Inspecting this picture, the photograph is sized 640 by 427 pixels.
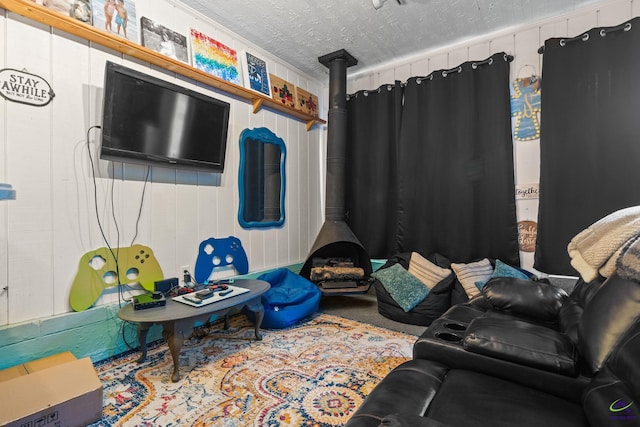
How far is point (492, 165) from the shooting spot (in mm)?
2887

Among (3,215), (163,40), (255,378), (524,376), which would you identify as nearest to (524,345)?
(524,376)

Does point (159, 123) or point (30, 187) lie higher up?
point (159, 123)

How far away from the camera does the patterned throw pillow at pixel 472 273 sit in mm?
2611

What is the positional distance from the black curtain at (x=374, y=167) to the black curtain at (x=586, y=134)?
1.36 m

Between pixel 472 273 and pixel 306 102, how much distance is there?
254 cm

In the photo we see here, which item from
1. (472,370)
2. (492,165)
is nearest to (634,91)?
(492,165)

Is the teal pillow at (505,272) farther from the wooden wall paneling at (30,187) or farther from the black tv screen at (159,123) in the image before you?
the wooden wall paneling at (30,187)

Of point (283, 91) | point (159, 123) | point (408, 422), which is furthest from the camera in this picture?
point (283, 91)

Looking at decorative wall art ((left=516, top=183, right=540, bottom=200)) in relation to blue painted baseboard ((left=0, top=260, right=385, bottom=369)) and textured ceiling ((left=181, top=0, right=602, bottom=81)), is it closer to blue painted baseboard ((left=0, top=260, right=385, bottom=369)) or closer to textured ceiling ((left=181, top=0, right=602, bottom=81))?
textured ceiling ((left=181, top=0, right=602, bottom=81))

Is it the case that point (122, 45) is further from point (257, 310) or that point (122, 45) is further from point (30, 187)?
point (257, 310)

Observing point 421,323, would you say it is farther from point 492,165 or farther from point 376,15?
point 376,15

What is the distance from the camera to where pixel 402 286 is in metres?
2.82

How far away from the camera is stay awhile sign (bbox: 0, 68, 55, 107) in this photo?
167cm

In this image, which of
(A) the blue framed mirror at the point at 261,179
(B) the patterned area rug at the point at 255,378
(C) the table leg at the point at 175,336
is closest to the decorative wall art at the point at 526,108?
(B) the patterned area rug at the point at 255,378
